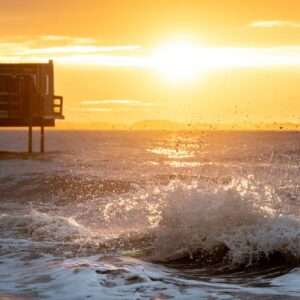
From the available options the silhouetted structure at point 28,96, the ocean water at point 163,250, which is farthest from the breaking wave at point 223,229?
the silhouetted structure at point 28,96

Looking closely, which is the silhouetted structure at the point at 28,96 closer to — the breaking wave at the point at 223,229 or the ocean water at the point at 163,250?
the ocean water at the point at 163,250

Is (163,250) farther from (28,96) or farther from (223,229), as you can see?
(28,96)

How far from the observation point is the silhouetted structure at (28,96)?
38.7 metres

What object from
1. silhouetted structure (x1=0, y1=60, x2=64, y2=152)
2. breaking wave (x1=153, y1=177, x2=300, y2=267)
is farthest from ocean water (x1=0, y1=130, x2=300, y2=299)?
silhouetted structure (x1=0, y1=60, x2=64, y2=152)

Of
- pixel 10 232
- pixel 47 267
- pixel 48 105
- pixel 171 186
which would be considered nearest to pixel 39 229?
pixel 10 232

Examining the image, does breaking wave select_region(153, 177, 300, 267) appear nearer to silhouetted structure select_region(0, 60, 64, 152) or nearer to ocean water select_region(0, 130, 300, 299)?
ocean water select_region(0, 130, 300, 299)

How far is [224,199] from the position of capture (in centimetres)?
1263

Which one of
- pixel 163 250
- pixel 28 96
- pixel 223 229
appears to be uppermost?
pixel 28 96

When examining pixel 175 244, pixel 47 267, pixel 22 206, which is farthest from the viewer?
pixel 22 206

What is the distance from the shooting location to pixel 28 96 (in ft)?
127

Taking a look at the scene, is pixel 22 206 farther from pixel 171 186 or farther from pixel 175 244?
pixel 175 244

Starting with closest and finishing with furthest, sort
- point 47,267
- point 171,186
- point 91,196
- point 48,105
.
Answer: point 47,267, point 171,186, point 91,196, point 48,105

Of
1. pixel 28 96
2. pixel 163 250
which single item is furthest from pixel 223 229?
pixel 28 96

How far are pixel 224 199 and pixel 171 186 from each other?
155 centimetres
